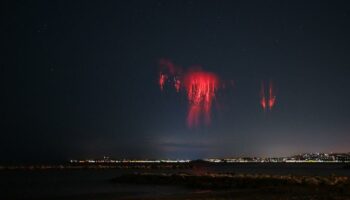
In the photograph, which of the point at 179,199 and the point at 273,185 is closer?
the point at 179,199

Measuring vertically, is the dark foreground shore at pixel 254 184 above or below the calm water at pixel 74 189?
above

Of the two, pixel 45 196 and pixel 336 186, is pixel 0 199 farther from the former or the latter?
pixel 336 186

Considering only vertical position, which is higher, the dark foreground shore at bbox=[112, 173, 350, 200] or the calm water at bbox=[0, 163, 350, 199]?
the dark foreground shore at bbox=[112, 173, 350, 200]

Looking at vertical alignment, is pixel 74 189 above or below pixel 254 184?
below

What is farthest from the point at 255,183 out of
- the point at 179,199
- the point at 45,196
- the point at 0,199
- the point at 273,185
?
the point at 0,199

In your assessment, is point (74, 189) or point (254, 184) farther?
point (74, 189)

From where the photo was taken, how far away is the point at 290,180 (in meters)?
40.7

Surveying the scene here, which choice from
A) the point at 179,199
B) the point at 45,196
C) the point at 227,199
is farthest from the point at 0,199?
the point at 227,199

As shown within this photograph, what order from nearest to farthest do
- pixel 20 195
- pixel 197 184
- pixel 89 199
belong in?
pixel 89 199 < pixel 20 195 < pixel 197 184

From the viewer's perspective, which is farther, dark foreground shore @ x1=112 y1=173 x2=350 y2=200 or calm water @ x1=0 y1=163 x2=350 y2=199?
calm water @ x1=0 y1=163 x2=350 y2=199

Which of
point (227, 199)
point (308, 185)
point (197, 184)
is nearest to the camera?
point (227, 199)

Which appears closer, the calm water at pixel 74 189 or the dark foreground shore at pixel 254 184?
the dark foreground shore at pixel 254 184

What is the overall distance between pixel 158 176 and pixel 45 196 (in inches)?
634

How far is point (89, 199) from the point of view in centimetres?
3575
